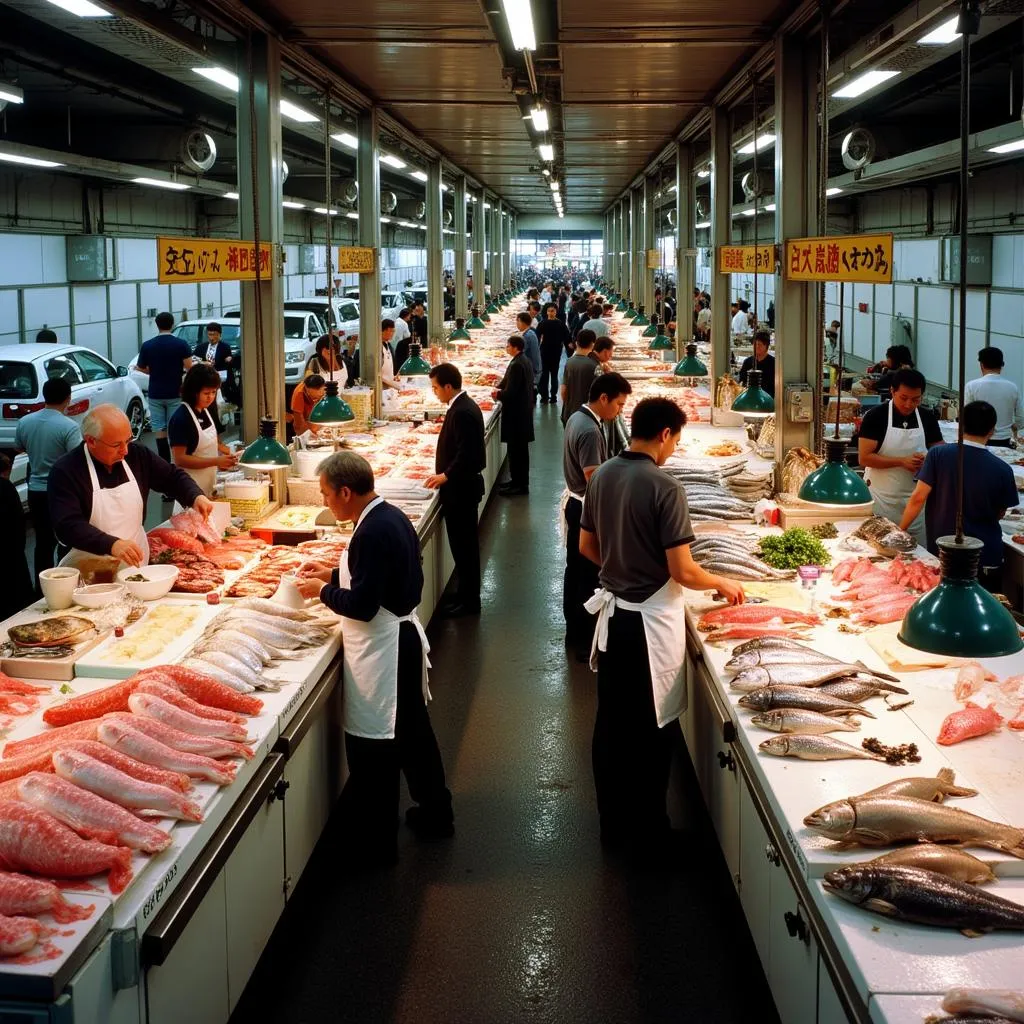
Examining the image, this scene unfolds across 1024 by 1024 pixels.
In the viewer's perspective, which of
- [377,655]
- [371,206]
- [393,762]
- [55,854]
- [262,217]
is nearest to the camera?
[55,854]

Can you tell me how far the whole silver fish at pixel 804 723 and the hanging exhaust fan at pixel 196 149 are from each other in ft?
44.7

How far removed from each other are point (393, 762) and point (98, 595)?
5.12 feet

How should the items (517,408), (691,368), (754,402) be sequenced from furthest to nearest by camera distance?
(517,408)
(691,368)
(754,402)

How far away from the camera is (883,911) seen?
3.09 metres

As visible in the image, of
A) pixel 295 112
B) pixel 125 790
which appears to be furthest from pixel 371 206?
pixel 125 790

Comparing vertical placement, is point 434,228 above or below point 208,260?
above

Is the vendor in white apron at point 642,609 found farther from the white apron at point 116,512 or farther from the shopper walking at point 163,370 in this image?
the shopper walking at point 163,370

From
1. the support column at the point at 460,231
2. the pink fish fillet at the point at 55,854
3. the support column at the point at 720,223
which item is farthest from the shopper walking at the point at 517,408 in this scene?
the pink fish fillet at the point at 55,854

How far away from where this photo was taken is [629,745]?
5.43 m

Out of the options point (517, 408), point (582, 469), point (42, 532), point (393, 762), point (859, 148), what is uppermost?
point (859, 148)

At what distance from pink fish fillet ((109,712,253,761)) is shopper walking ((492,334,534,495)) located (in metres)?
9.72

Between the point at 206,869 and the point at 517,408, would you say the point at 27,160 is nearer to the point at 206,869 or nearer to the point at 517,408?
the point at 517,408

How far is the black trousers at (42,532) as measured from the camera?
8945 mm

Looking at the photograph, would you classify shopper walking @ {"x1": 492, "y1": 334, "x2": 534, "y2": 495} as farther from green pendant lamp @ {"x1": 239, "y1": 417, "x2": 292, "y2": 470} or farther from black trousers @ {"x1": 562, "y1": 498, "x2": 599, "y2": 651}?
green pendant lamp @ {"x1": 239, "y1": 417, "x2": 292, "y2": 470}
